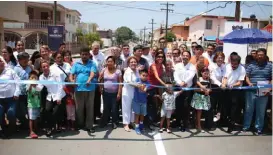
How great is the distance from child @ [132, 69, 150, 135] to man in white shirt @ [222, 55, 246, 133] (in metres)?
1.67

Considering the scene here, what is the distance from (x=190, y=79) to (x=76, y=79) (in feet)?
7.76

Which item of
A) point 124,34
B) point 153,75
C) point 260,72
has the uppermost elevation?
point 124,34

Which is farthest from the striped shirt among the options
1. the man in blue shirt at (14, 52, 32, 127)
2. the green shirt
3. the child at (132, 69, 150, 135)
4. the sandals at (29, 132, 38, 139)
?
the man in blue shirt at (14, 52, 32, 127)

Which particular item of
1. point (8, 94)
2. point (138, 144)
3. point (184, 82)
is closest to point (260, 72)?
point (184, 82)

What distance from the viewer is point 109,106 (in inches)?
231

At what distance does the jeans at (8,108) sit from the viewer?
5160 millimetres

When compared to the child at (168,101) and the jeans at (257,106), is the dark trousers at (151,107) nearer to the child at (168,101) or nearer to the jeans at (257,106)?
the child at (168,101)

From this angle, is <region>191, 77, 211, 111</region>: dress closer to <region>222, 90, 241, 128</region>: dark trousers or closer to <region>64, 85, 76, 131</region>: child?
<region>222, 90, 241, 128</region>: dark trousers

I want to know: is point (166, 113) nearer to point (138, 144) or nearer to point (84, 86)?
point (138, 144)

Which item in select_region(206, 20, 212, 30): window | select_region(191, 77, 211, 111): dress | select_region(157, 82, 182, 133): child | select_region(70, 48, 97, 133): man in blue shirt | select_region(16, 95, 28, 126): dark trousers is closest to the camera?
select_region(16, 95, 28, 126): dark trousers

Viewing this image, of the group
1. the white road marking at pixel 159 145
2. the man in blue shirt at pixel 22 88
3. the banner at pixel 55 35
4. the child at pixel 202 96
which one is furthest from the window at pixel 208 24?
the man in blue shirt at pixel 22 88

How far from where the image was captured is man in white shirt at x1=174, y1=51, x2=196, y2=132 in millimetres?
5707

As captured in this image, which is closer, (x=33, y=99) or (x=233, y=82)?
(x=33, y=99)

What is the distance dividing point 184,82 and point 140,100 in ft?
3.30
